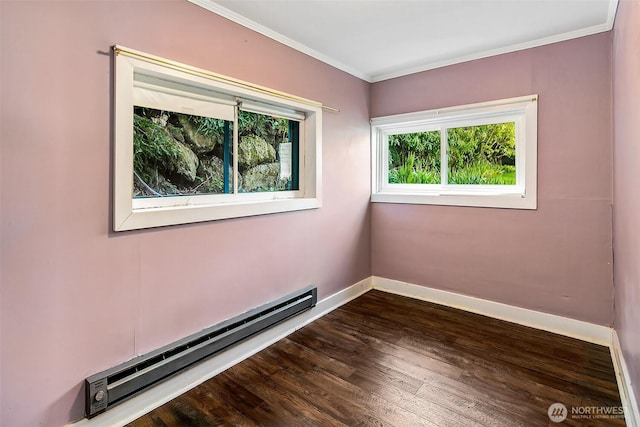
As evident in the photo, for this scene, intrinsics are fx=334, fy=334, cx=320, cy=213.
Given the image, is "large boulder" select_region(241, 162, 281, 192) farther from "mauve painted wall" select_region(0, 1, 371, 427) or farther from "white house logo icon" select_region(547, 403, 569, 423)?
"white house logo icon" select_region(547, 403, 569, 423)

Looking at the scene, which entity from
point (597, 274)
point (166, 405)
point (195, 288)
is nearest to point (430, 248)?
point (597, 274)

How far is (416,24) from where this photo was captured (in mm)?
2404

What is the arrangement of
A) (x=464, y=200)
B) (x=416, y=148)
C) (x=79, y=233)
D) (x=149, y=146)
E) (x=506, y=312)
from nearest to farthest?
(x=79, y=233)
(x=149, y=146)
(x=506, y=312)
(x=464, y=200)
(x=416, y=148)

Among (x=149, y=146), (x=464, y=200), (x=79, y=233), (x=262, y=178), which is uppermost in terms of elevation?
(x=149, y=146)

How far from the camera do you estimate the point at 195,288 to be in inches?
82.3

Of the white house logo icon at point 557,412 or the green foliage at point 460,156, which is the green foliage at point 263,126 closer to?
the green foliage at point 460,156

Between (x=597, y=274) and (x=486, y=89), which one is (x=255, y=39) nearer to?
(x=486, y=89)

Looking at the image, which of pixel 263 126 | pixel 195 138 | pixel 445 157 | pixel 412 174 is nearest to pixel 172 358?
pixel 195 138

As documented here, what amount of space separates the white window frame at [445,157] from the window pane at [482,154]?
0.16 ft

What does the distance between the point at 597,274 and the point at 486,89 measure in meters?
1.73

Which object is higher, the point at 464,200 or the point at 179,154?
the point at 179,154

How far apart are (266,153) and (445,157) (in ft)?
5.97

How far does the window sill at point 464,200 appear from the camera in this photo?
2.84 meters

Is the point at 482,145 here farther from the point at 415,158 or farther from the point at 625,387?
the point at 625,387
